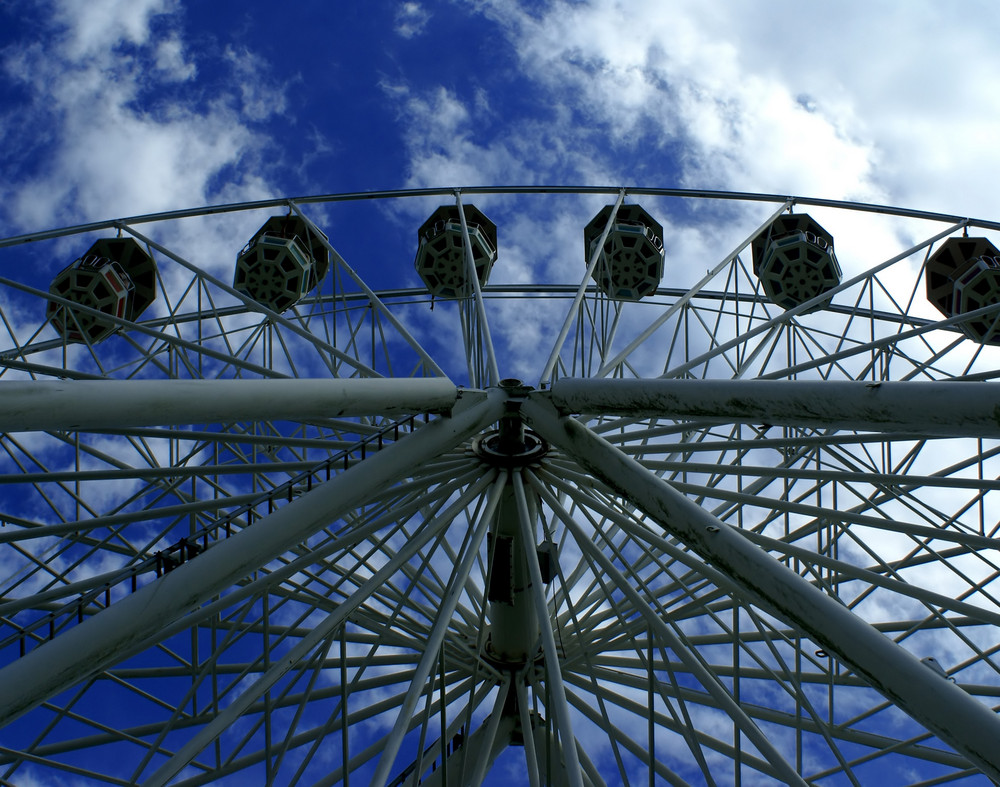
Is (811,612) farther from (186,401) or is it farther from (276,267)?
(276,267)

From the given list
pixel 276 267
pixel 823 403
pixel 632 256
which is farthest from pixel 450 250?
pixel 823 403

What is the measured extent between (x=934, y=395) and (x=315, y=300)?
58.0ft

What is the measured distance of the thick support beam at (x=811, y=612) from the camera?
648cm

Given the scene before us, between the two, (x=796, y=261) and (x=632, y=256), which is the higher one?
(x=632, y=256)

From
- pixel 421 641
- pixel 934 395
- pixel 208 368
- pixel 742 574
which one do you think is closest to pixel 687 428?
pixel 421 641

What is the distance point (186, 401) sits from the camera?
7129 mm

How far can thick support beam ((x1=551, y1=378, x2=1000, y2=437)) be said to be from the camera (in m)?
6.81

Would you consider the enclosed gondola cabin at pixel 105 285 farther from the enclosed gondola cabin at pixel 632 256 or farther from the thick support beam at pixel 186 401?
the thick support beam at pixel 186 401

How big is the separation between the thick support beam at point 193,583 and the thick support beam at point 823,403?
252 centimetres

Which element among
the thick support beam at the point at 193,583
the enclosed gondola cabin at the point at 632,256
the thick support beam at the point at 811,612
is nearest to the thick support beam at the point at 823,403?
the thick support beam at the point at 811,612

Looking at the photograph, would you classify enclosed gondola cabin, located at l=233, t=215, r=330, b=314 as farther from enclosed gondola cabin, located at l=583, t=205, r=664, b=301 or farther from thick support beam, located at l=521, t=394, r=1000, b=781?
thick support beam, located at l=521, t=394, r=1000, b=781

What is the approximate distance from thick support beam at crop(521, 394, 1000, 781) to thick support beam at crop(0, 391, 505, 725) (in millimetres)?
2101

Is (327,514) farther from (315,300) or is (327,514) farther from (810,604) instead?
(315,300)

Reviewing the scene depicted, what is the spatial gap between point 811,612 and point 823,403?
6.11 ft
